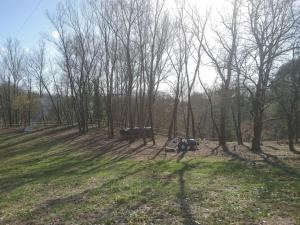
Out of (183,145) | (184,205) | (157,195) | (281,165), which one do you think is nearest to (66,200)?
(157,195)

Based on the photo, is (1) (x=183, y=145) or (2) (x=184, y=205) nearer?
(2) (x=184, y=205)

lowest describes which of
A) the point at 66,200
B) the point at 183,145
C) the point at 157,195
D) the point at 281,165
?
the point at 66,200

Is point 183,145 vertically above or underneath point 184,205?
above

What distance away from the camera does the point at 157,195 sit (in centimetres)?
1082

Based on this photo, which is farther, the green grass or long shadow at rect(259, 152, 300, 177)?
long shadow at rect(259, 152, 300, 177)

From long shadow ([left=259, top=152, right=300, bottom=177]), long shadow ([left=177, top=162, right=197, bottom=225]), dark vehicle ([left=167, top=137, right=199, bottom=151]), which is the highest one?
dark vehicle ([left=167, top=137, right=199, bottom=151])

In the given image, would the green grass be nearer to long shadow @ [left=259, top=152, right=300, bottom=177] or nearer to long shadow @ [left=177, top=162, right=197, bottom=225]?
long shadow @ [left=177, top=162, right=197, bottom=225]

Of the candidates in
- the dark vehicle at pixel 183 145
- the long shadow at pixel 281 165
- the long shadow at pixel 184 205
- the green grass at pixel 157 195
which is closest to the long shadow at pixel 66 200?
the green grass at pixel 157 195

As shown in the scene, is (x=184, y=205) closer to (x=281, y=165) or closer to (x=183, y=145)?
(x=281, y=165)

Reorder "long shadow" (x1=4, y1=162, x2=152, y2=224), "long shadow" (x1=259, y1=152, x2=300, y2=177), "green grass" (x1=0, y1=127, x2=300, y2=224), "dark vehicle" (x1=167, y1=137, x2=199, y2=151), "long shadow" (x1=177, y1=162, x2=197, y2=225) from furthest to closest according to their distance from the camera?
"dark vehicle" (x1=167, y1=137, x2=199, y2=151) → "long shadow" (x1=259, y1=152, x2=300, y2=177) → "long shadow" (x1=4, y1=162, x2=152, y2=224) → "green grass" (x1=0, y1=127, x2=300, y2=224) → "long shadow" (x1=177, y1=162, x2=197, y2=225)

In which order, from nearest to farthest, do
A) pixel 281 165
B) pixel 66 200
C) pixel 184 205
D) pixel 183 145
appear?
1. pixel 184 205
2. pixel 66 200
3. pixel 281 165
4. pixel 183 145

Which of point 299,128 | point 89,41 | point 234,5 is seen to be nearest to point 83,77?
point 89,41

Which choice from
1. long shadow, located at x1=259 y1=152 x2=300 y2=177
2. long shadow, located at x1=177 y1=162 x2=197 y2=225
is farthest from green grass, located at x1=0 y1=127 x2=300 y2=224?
long shadow, located at x1=259 y1=152 x2=300 y2=177

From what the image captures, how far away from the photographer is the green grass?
8664 mm
